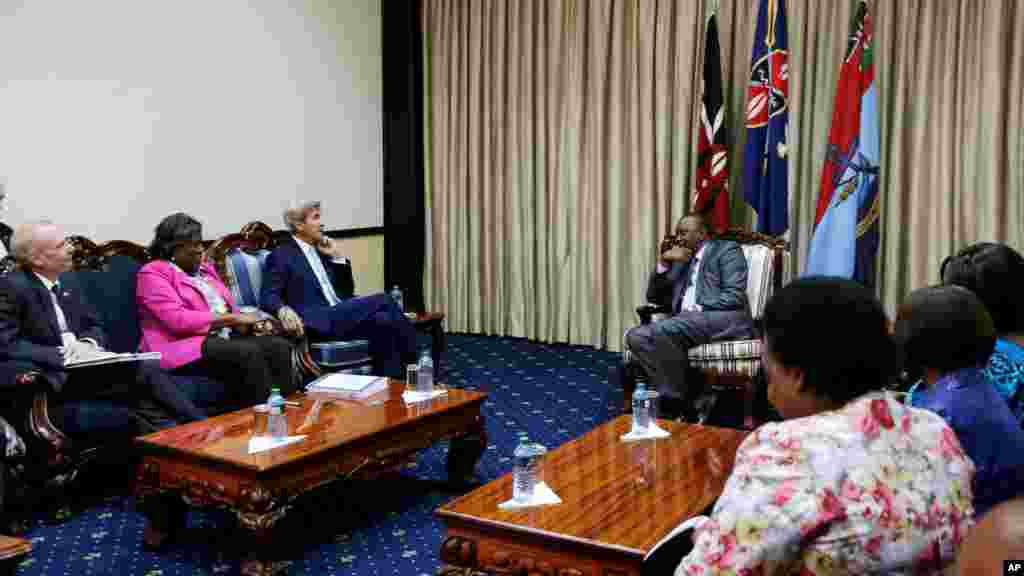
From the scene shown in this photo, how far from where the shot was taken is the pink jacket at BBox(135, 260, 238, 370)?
14.7ft

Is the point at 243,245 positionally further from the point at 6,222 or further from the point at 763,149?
the point at 763,149

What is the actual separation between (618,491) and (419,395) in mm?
1439

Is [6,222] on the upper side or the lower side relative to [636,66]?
lower

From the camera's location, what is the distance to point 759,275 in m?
5.29

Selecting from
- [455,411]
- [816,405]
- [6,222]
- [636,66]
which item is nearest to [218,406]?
[455,411]

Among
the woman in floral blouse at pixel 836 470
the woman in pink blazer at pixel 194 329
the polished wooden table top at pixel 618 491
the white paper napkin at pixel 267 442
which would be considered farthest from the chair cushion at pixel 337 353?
the woman in floral blouse at pixel 836 470

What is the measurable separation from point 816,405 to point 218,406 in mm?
3423

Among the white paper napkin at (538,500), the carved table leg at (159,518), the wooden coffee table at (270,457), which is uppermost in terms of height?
the white paper napkin at (538,500)

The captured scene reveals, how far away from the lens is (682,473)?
2951mm

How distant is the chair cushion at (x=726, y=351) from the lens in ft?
15.9

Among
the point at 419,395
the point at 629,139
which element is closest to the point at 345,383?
the point at 419,395

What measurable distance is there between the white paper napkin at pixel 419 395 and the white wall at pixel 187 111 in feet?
7.73

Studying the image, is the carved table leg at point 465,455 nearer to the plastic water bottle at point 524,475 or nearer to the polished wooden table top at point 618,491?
the polished wooden table top at point 618,491

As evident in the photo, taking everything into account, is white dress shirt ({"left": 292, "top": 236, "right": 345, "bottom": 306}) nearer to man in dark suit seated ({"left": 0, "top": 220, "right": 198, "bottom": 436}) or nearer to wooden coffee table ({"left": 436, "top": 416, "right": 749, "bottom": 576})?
man in dark suit seated ({"left": 0, "top": 220, "right": 198, "bottom": 436})
